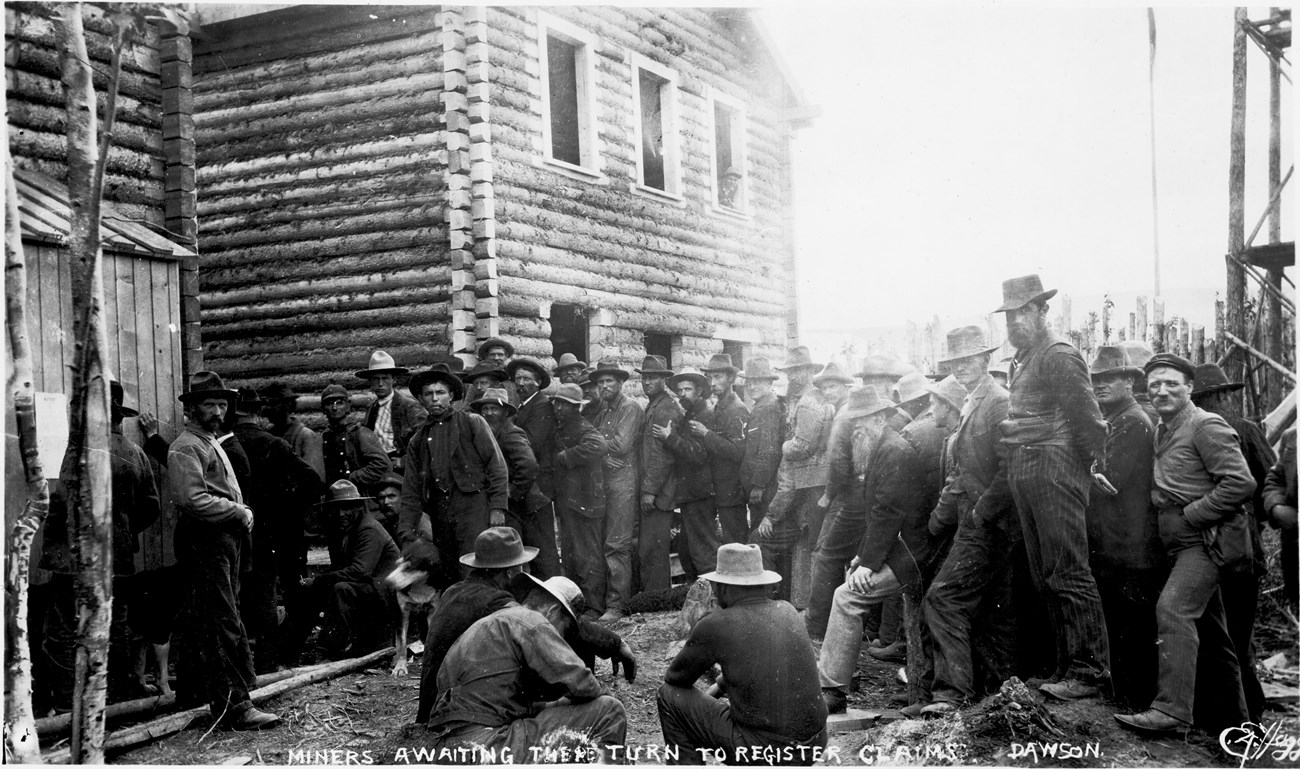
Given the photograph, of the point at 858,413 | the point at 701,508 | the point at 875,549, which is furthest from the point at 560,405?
the point at 875,549

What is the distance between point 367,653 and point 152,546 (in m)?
1.69

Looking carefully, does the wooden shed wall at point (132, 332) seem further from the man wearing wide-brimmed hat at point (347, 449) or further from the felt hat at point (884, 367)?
the felt hat at point (884, 367)

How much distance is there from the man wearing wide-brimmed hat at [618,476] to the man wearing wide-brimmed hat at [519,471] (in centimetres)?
58

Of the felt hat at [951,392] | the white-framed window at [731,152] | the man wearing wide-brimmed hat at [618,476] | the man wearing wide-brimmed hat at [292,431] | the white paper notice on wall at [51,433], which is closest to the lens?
the white paper notice on wall at [51,433]

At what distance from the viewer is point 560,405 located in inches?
312

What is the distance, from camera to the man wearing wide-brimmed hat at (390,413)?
8102 mm

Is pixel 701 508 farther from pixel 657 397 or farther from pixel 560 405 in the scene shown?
pixel 560 405

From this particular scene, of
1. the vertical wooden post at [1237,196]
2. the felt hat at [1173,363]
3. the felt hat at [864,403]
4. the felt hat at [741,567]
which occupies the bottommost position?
the felt hat at [741,567]

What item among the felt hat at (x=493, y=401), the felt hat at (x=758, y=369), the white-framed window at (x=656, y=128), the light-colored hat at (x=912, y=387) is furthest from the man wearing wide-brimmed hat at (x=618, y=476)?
the white-framed window at (x=656, y=128)

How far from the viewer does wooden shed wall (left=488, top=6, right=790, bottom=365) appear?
984 centimetres

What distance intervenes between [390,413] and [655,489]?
245 centimetres

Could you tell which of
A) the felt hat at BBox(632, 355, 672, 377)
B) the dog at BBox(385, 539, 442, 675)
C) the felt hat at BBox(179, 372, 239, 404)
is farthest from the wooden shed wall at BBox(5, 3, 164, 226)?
the felt hat at BBox(632, 355, 672, 377)

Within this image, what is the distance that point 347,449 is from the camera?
25.5ft

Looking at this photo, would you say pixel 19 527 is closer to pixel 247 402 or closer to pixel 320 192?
pixel 247 402
